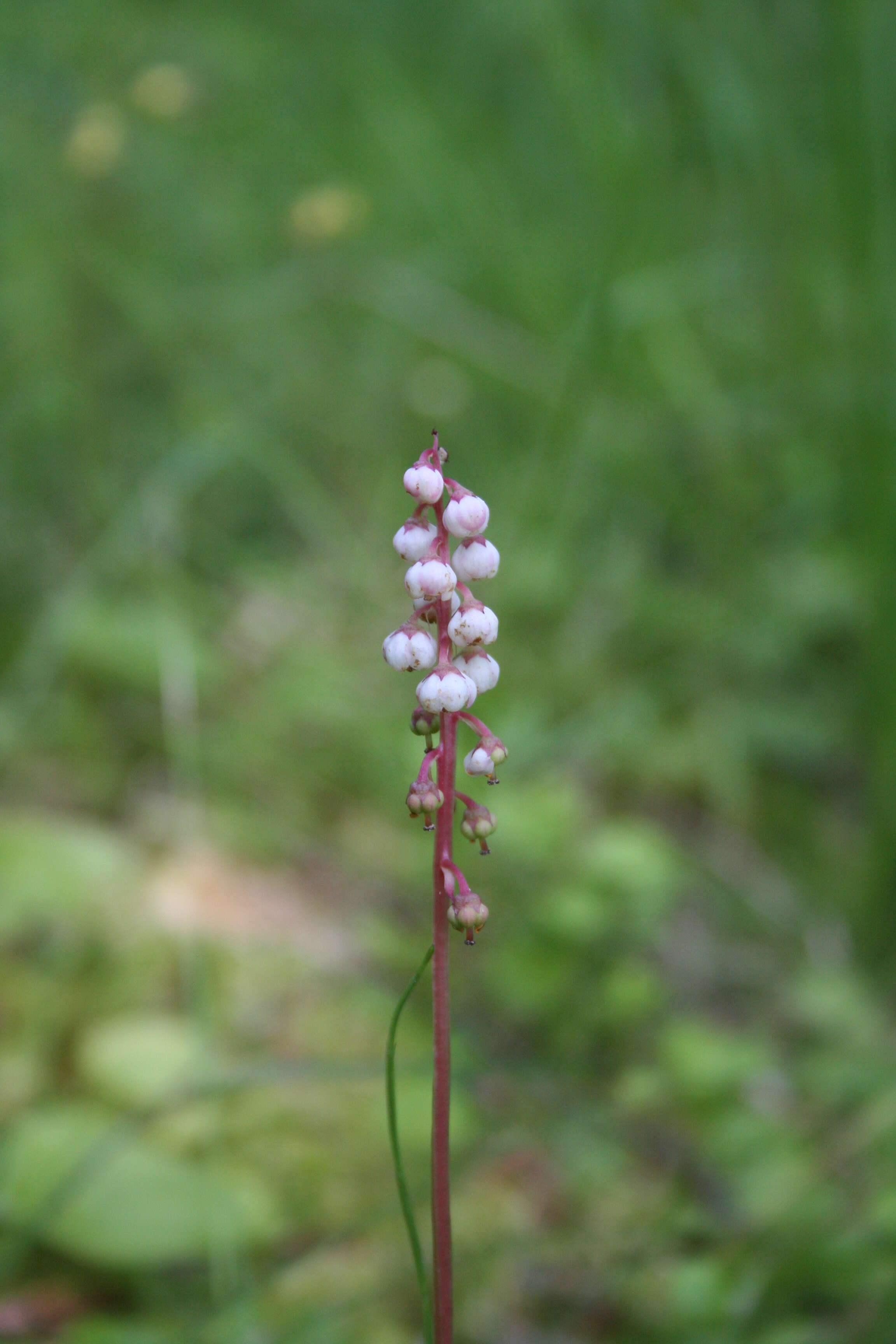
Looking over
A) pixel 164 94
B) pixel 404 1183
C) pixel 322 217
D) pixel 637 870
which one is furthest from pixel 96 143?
pixel 404 1183

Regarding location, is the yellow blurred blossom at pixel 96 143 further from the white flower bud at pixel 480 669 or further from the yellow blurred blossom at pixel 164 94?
the white flower bud at pixel 480 669

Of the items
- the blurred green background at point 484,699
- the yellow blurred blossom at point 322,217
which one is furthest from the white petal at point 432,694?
the yellow blurred blossom at point 322,217

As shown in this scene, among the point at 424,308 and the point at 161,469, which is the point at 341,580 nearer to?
the point at 161,469

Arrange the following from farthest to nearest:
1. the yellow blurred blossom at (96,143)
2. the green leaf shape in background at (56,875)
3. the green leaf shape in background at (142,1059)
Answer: the yellow blurred blossom at (96,143), the green leaf shape in background at (56,875), the green leaf shape in background at (142,1059)

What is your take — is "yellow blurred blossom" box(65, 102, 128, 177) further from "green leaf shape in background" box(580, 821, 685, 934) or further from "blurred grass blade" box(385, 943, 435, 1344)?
"blurred grass blade" box(385, 943, 435, 1344)

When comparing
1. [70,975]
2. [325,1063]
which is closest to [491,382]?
[70,975]
